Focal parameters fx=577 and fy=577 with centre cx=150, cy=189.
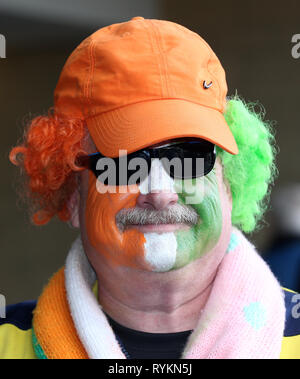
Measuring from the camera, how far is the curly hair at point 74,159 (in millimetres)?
1806

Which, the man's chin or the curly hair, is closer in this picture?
the man's chin

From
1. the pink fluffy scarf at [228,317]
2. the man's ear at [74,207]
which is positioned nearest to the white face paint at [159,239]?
the pink fluffy scarf at [228,317]

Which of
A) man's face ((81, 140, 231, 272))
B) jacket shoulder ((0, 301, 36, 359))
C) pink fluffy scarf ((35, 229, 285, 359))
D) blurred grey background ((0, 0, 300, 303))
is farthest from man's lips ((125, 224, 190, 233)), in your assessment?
blurred grey background ((0, 0, 300, 303))

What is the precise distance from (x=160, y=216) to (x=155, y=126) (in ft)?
0.84

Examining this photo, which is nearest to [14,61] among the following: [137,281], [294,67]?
[294,67]

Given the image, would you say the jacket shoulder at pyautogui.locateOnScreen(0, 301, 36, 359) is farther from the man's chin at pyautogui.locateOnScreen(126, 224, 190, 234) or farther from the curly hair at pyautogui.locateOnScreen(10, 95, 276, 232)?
the man's chin at pyautogui.locateOnScreen(126, 224, 190, 234)

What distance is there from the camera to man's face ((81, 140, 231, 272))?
1625mm

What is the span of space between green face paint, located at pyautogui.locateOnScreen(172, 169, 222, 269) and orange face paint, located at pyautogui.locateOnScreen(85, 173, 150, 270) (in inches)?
4.4

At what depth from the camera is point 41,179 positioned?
1.95 meters

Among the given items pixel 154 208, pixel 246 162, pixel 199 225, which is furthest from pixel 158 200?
pixel 246 162

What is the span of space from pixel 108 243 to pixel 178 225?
0.69ft

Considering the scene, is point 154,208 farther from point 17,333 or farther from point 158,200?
point 17,333

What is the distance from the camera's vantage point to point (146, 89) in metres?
1.67

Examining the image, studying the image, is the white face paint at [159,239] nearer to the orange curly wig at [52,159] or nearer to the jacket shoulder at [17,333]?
the orange curly wig at [52,159]
